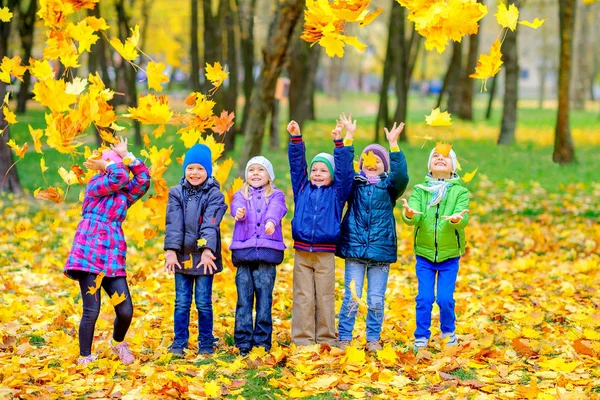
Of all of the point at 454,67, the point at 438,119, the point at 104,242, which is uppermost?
the point at 454,67

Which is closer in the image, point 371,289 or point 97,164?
point 97,164

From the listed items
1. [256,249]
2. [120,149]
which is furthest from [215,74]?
[256,249]

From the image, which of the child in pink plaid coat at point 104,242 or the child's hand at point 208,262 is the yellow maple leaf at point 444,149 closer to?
the child's hand at point 208,262

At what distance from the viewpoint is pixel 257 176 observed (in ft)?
18.8

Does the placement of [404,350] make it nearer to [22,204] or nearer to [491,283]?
[491,283]

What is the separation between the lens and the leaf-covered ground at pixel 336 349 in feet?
16.0

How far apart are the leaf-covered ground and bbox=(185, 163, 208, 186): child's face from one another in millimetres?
732

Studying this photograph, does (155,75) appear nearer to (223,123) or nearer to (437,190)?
(223,123)

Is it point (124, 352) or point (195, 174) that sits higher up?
point (195, 174)

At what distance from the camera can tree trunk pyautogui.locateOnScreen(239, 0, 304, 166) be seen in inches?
491

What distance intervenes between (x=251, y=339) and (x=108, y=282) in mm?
1078

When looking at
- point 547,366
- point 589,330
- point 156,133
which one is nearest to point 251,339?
point 156,133

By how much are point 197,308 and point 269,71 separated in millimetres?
7838

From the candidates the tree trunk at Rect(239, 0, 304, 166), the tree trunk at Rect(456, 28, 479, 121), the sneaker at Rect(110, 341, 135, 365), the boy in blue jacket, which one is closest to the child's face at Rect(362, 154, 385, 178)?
the boy in blue jacket
